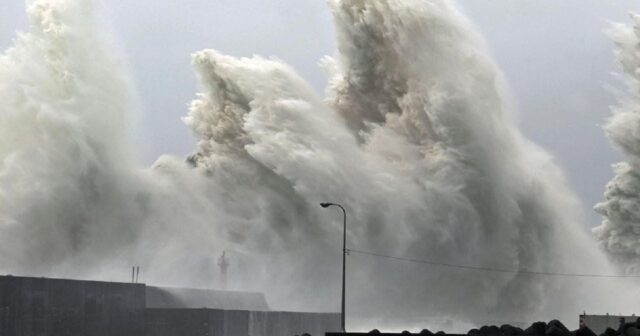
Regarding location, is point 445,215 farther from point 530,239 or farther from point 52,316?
point 52,316

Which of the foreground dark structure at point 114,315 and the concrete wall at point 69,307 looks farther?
the foreground dark structure at point 114,315

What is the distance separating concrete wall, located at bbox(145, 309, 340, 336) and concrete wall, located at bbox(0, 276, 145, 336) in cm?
135

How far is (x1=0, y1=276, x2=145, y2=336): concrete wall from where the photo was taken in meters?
35.2

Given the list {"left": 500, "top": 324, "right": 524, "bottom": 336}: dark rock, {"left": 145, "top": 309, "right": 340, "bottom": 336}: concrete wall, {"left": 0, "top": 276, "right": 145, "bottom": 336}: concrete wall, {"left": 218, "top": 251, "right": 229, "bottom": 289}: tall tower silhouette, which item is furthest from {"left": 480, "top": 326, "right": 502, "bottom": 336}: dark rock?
{"left": 218, "top": 251, "right": 229, "bottom": 289}: tall tower silhouette

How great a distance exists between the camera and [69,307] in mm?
37531

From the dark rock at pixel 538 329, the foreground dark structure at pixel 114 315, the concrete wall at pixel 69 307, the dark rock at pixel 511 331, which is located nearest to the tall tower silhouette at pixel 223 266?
the foreground dark structure at pixel 114 315

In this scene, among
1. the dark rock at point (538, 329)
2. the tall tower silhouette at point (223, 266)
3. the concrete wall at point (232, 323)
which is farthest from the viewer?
the tall tower silhouette at point (223, 266)

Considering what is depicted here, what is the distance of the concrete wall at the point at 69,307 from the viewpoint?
116 feet

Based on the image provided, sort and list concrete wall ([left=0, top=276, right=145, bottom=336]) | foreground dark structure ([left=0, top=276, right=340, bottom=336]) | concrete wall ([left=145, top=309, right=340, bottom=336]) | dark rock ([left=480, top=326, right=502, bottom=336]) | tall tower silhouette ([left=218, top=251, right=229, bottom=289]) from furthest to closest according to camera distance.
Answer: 1. tall tower silhouette ([left=218, top=251, right=229, bottom=289])
2. concrete wall ([left=145, top=309, right=340, bottom=336])
3. foreground dark structure ([left=0, top=276, right=340, bottom=336])
4. concrete wall ([left=0, top=276, right=145, bottom=336])
5. dark rock ([left=480, top=326, right=502, bottom=336])

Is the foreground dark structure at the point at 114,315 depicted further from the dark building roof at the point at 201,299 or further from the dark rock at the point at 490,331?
the dark rock at the point at 490,331

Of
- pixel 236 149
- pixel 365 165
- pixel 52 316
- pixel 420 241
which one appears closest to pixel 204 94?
pixel 236 149

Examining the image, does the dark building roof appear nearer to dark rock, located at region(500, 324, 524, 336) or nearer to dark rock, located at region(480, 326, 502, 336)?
dark rock, located at region(480, 326, 502, 336)

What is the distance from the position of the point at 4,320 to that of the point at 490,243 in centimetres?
4004

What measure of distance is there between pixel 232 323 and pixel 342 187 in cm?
1951
